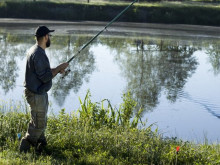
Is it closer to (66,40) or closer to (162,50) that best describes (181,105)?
(162,50)

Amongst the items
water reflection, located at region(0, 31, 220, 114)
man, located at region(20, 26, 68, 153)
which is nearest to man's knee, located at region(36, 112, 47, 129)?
man, located at region(20, 26, 68, 153)

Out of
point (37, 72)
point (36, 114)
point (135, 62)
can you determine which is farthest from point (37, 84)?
point (135, 62)

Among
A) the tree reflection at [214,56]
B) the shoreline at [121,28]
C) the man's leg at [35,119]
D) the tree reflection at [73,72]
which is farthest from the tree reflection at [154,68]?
the man's leg at [35,119]

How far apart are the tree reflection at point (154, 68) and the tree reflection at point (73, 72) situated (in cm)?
128

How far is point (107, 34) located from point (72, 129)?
2189cm

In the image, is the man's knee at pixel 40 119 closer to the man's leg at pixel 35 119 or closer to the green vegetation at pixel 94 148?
the man's leg at pixel 35 119

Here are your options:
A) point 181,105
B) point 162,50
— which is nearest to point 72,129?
point 181,105

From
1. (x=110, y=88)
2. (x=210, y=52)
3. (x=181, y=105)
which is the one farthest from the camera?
(x=210, y=52)

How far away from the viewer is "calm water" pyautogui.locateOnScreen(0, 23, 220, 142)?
11023 millimetres

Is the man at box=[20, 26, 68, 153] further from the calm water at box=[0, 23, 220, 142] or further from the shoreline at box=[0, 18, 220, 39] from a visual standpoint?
the shoreline at box=[0, 18, 220, 39]

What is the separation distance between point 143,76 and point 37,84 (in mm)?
9841

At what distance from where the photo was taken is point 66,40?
2397 cm

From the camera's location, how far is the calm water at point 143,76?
11023 mm

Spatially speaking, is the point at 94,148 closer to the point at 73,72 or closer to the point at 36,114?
the point at 36,114
